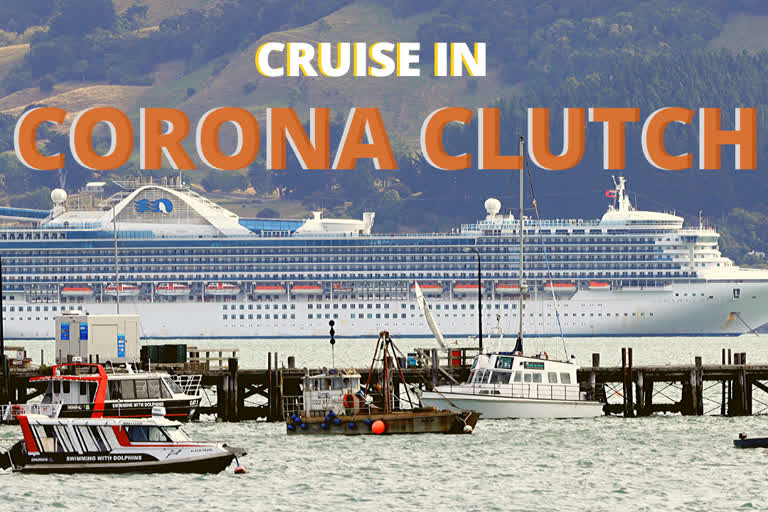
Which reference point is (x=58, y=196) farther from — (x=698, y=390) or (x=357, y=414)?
(x=357, y=414)

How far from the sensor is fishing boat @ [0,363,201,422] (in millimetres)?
53312

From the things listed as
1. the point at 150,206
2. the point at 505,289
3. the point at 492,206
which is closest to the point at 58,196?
the point at 150,206

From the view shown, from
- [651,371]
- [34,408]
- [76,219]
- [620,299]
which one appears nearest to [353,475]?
[34,408]

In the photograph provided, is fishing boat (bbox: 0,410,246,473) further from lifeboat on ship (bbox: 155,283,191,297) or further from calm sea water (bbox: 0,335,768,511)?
lifeboat on ship (bbox: 155,283,191,297)

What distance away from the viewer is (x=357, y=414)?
5516 centimetres

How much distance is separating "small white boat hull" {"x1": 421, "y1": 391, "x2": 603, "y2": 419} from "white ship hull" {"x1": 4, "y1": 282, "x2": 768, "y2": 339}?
96.8 metres

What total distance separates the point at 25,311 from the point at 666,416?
10935cm

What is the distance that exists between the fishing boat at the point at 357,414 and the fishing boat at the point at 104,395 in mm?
3595

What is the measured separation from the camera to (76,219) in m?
175

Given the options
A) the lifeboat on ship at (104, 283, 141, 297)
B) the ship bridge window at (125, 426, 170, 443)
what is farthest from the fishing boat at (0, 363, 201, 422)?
the lifeboat on ship at (104, 283, 141, 297)

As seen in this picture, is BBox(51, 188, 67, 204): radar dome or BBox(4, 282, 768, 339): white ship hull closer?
BBox(4, 282, 768, 339): white ship hull

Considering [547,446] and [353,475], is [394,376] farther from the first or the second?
[353,475]

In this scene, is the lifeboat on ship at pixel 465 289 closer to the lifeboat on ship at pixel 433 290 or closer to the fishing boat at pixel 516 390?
the lifeboat on ship at pixel 433 290

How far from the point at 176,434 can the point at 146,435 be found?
2.47ft
